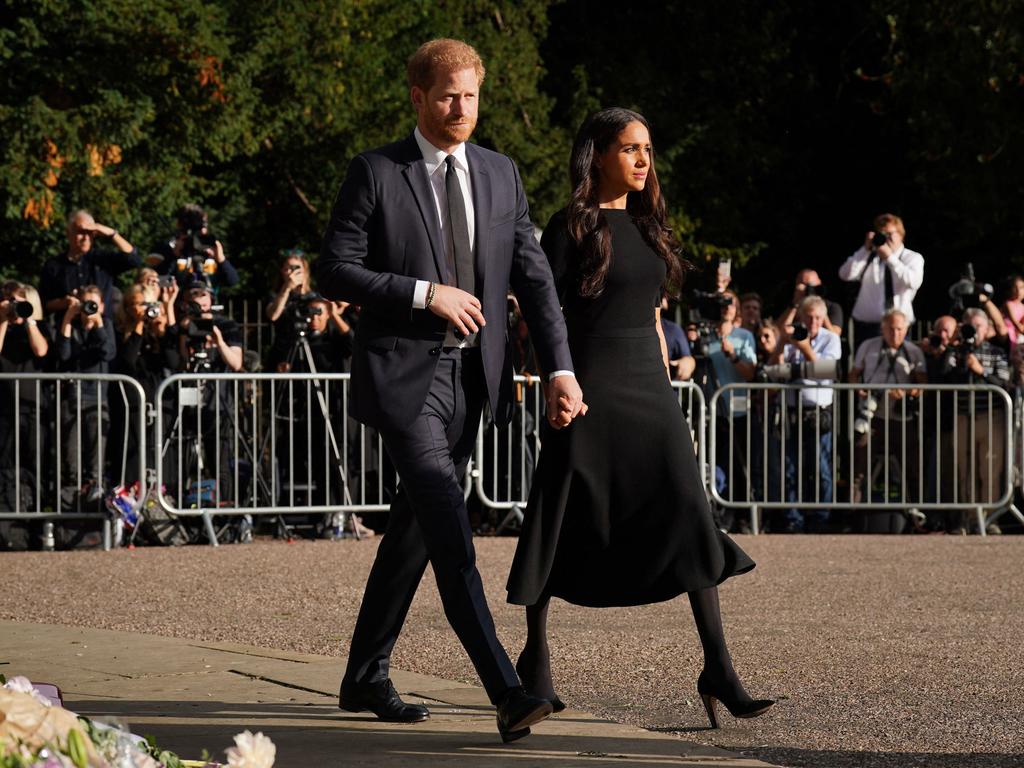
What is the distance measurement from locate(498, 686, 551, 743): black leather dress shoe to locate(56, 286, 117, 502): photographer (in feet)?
23.6

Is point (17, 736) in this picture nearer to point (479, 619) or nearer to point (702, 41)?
point (479, 619)

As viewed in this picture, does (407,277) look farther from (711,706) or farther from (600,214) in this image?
(711,706)

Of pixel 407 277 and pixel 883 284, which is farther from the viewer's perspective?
pixel 883 284

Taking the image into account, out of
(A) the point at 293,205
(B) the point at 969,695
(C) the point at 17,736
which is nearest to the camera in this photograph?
(C) the point at 17,736

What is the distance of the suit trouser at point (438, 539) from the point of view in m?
5.43

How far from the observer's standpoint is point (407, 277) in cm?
550

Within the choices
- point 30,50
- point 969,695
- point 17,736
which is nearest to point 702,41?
point 30,50

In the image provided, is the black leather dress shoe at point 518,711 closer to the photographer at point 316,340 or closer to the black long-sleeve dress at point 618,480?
the black long-sleeve dress at point 618,480

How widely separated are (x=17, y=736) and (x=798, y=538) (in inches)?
409

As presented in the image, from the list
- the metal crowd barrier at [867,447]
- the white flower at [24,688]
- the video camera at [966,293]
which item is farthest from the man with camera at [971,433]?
the white flower at [24,688]

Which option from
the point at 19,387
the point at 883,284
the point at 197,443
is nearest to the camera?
the point at 19,387

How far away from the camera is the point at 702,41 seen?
33.8 m

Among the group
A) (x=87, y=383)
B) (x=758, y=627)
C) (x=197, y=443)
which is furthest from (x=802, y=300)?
(x=758, y=627)

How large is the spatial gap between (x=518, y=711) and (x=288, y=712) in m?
0.97
